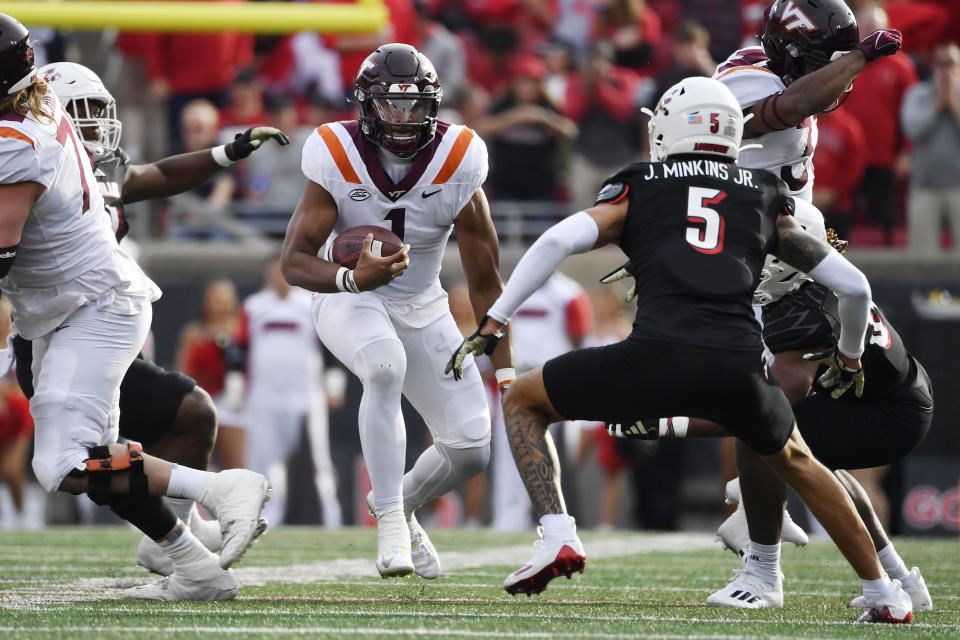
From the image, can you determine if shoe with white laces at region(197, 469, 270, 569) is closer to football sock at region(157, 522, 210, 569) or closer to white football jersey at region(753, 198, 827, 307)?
football sock at region(157, 522, 210, 569)

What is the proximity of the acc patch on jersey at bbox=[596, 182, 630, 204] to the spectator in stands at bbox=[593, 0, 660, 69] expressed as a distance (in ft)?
22.8

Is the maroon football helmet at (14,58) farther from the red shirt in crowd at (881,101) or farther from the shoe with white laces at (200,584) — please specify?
the red shirt in crowd at (881,101)

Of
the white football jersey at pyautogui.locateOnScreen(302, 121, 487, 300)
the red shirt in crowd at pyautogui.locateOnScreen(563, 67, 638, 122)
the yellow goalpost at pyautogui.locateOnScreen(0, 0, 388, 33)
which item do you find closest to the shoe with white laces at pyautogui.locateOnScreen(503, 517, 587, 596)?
the white football jersey at pyautogui.locateOnScreen(302, 121, 487, 300)

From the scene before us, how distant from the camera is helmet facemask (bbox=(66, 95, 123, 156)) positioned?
540cm

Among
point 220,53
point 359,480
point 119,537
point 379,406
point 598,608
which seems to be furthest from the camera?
point 220,53

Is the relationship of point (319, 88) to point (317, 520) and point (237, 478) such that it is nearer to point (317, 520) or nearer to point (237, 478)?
point (317, 520)

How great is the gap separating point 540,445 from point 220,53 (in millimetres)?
7416

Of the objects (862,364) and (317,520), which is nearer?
(862,364)

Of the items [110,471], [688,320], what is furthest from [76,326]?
[688,320]

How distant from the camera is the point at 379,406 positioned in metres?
5.13

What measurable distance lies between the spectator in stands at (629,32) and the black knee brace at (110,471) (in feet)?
23.9

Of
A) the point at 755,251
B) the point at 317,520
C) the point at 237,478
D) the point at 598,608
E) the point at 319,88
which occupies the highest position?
the point at 319,88

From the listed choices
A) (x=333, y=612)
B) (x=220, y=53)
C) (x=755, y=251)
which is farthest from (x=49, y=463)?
(x=220, y=53)

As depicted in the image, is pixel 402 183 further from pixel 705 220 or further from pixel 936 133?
pixel 936 133
